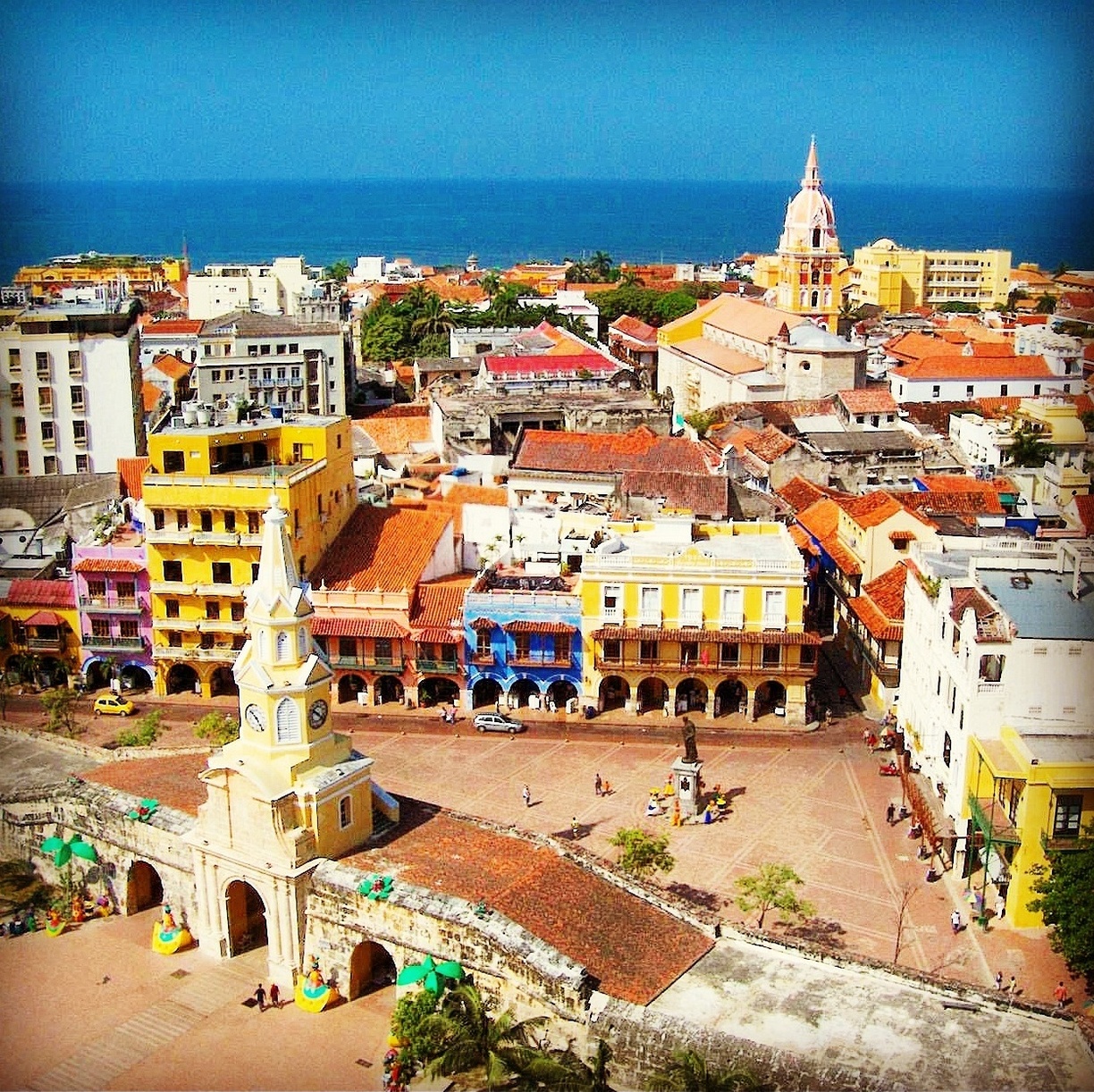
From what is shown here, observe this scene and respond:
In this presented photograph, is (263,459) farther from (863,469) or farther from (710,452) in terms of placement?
(863,469)

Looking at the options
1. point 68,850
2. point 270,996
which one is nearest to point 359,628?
point 68,850

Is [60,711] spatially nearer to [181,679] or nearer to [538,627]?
[181,679]

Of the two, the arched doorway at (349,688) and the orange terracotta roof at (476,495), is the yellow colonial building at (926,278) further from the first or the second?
the arched doorway at (349,688)

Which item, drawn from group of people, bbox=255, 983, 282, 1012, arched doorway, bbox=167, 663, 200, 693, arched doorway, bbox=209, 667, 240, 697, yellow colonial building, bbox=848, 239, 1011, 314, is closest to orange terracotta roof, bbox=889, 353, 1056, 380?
arched doorway, bbox=209, 667, 240, 697

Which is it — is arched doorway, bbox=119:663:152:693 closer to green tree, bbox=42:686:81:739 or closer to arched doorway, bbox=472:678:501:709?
green tree, bbox=42:686:81:739

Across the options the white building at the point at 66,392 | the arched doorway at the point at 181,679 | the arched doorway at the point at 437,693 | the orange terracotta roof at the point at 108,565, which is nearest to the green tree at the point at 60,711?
the arched doorway at the point at 181,679

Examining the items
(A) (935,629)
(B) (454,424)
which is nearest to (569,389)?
(B) (454,424)
